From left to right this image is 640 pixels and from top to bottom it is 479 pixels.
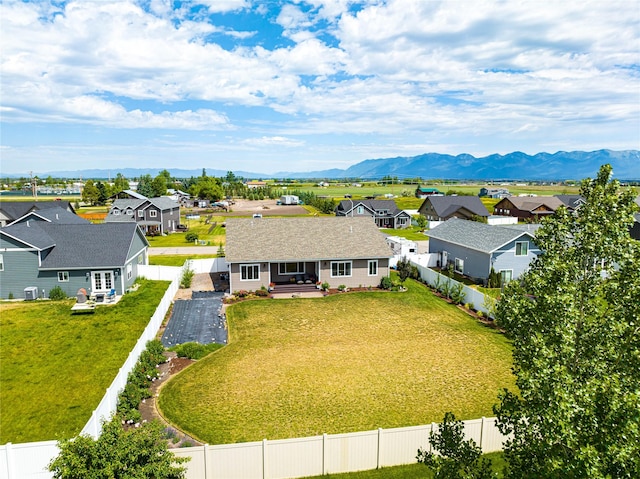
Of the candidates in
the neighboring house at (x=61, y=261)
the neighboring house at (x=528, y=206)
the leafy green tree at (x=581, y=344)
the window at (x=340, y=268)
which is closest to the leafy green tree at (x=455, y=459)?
the leafy green tree at (x=581, y=344)

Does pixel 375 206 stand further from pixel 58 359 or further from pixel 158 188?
pixel 158 188

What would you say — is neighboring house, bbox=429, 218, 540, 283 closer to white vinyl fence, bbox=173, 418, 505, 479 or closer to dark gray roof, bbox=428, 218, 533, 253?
dark gray roof, bbox=428, 218, 533, 253

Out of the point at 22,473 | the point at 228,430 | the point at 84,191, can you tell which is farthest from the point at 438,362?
the point at 84,191

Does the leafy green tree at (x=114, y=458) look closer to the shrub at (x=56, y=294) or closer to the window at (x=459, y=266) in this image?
the shrub at (x=56, y=294)

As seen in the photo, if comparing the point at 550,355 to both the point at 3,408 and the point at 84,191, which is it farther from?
the point at 84,191

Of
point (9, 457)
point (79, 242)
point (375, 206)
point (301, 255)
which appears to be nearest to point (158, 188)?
point (375, 206)

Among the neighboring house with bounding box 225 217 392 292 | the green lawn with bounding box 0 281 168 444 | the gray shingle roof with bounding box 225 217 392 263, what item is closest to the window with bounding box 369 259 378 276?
the neighboring house with bounding box 225 217 392 292
